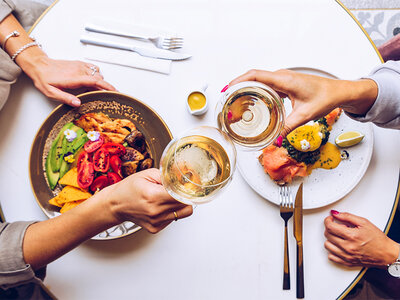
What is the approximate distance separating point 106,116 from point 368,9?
160 centimetres

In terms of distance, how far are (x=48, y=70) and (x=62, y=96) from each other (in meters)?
0.13

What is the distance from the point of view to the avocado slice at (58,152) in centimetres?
109

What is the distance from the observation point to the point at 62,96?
1.09 metres

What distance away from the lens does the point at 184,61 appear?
1141 millimetres

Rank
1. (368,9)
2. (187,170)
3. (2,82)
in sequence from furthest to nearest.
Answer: (368,9) → (2,82) → (187,170)

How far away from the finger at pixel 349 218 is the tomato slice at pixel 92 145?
0.86 metres

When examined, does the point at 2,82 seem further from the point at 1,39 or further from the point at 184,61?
the point at 184,61

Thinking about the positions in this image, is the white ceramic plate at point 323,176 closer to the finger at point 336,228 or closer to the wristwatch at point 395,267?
the finger at point 336,228

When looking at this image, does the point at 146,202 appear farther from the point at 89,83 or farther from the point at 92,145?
the point at 89,83

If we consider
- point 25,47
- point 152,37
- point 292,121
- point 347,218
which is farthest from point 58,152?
point 347,218

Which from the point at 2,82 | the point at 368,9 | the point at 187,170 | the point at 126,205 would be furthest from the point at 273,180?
the point at 368,9

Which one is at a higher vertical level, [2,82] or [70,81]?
[2,82]

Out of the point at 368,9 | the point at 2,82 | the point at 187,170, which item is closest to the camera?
the point at 187,170

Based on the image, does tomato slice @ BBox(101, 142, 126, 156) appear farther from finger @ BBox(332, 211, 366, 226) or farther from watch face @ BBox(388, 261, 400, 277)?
watch face @ BBox(388, 261, 400, 277)
